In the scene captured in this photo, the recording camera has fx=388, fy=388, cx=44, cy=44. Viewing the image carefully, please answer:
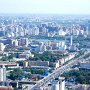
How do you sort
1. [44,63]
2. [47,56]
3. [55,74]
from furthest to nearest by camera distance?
1. [47,56]
2. [44,63]
3. [55,74]

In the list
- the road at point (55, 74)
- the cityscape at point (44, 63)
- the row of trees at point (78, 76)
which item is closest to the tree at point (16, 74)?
the cityscape at point (44, 63)

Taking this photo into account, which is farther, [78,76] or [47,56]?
[47,56]

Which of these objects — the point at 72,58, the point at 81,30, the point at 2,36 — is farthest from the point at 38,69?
the point at 81,30

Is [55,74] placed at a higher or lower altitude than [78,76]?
lower

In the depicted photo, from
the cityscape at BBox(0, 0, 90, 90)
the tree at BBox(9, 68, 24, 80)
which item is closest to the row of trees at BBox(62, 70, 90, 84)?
the cityscape at BBox(0, 0, 90, 90)

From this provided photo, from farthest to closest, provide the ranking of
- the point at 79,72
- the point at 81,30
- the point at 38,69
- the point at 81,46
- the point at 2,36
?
the point at 81,30 → the point at 2,36 → the point at 81,46 → the point at 38,69 → the point at 79,72

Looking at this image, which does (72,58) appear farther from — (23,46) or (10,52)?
(23,46)

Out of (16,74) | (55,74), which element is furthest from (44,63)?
(16,74)

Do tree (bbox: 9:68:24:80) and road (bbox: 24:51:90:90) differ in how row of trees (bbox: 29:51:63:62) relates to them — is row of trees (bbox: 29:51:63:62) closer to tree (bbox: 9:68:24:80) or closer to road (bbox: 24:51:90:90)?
A: road (bbox: 24:51:90:90)

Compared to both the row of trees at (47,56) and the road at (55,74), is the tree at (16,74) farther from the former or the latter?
the row of trees at (47,56)

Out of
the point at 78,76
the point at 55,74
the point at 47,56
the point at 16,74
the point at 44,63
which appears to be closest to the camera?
the point at 78,76

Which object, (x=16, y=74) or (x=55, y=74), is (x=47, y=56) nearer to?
(x=55, y=74)
